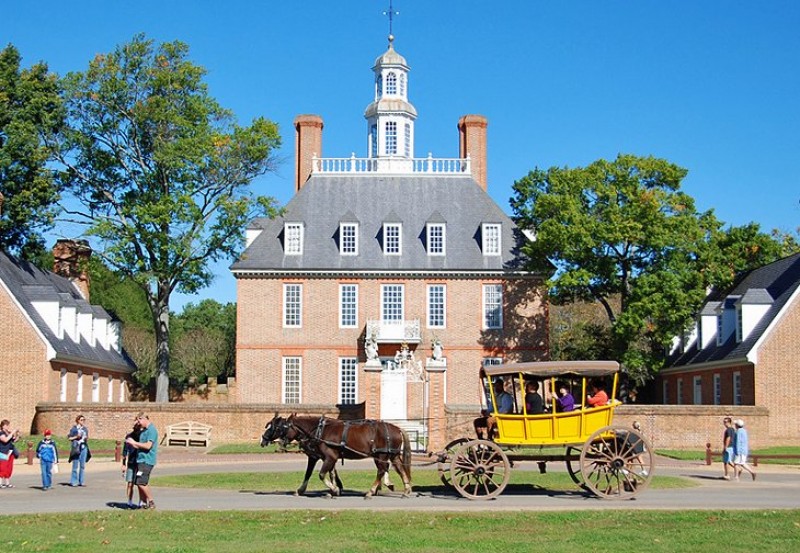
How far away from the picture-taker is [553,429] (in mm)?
18516

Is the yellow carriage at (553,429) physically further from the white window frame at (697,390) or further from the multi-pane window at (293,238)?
the multi-pane window at (293,238)

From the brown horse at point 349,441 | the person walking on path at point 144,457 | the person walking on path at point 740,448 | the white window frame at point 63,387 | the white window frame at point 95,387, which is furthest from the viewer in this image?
the white window frame at point 95,387

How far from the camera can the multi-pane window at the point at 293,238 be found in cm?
4784

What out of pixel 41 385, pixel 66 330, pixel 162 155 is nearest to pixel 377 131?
pixel 162 155

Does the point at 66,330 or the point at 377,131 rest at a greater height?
the point at 377,131

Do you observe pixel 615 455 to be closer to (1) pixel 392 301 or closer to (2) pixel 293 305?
(1) pixel 392 301

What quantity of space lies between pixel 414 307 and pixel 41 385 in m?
16.6

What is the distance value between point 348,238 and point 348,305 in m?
3.28

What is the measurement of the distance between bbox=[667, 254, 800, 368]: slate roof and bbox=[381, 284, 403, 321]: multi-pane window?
12.8 m

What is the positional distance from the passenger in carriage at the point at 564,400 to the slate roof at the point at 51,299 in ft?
83.9

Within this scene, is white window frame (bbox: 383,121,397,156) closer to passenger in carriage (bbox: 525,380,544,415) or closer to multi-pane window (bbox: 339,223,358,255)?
multi-pane window (bbox: 339,223,358,255)

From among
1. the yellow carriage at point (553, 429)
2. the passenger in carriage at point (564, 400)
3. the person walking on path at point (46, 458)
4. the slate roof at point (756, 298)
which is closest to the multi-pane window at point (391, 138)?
the slate roof at point (756, 298)

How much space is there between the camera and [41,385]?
38.6m

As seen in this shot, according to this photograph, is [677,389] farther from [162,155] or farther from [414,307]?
[162,155]
